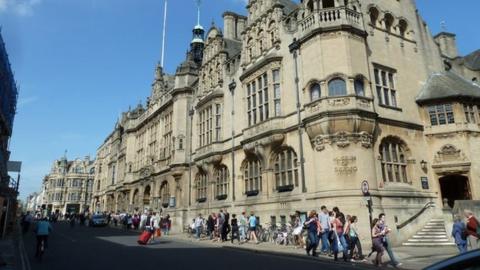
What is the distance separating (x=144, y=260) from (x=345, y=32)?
57.8ft

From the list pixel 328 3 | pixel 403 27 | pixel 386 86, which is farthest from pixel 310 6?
pixel 403 27

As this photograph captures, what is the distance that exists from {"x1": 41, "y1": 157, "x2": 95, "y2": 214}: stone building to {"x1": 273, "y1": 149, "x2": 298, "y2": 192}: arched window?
98.2 m

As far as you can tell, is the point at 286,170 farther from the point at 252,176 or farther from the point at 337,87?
the point at 337,87

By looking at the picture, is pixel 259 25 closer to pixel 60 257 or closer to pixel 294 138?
pixel 294 138

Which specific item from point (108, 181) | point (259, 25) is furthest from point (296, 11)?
point (108, 181)

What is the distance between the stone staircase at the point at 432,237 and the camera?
62.4 ft

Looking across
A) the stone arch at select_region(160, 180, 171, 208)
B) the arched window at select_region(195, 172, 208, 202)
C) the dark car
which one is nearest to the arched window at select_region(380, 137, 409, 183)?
the arched window at select_region(195, 172, 208, 202)

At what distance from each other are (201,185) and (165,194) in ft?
28.0

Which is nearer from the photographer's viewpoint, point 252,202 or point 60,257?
point 60,257

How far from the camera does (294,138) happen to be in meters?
24.0

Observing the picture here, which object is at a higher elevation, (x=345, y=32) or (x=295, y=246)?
(x=345, y=32)

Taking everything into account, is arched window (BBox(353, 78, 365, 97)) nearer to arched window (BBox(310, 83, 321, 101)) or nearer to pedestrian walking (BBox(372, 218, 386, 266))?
arched window (BBox(310, 83, 321, 101))

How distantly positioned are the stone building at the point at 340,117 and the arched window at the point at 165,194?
6642mm

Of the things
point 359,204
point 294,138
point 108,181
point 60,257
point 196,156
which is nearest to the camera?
point 60,257
